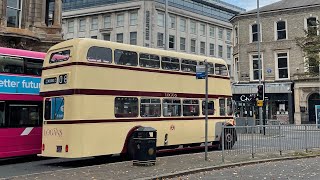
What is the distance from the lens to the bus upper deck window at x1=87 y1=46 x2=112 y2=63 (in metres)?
13.5

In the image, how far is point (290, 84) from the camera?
43.3 m

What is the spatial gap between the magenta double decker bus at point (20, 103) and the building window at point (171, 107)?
16.2 ft

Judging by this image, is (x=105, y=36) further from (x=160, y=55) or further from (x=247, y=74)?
(x=160, y=55)

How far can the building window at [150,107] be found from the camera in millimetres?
15180

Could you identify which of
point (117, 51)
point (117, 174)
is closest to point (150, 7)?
point (117, 51)

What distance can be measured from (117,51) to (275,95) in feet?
109

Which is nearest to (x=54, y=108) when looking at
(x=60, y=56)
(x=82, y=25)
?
(x=60, y=56)

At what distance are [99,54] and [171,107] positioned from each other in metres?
4.26

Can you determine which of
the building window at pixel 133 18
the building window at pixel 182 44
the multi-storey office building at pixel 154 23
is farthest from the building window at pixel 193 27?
the building window at pixel 133 18

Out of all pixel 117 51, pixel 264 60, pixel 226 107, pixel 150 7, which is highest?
pixel 150 7

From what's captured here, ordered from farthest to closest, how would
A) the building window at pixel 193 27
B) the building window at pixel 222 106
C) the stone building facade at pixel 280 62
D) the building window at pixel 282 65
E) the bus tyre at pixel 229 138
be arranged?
the building window at pixel 193 27, the building window at pixel 282 65, the stone building facade at pixel 280 62, the building window at pixel 222 106, the bus tyre at pixel 229 138

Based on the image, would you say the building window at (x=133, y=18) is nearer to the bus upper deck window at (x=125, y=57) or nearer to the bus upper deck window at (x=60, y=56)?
the bus upper deck window at (x=125, y=57)

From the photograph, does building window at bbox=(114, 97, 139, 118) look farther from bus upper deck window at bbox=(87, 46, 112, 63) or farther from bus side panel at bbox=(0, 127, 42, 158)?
bus side panel at bbox=(0, 127, 42, 158)

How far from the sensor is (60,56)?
13.9m
